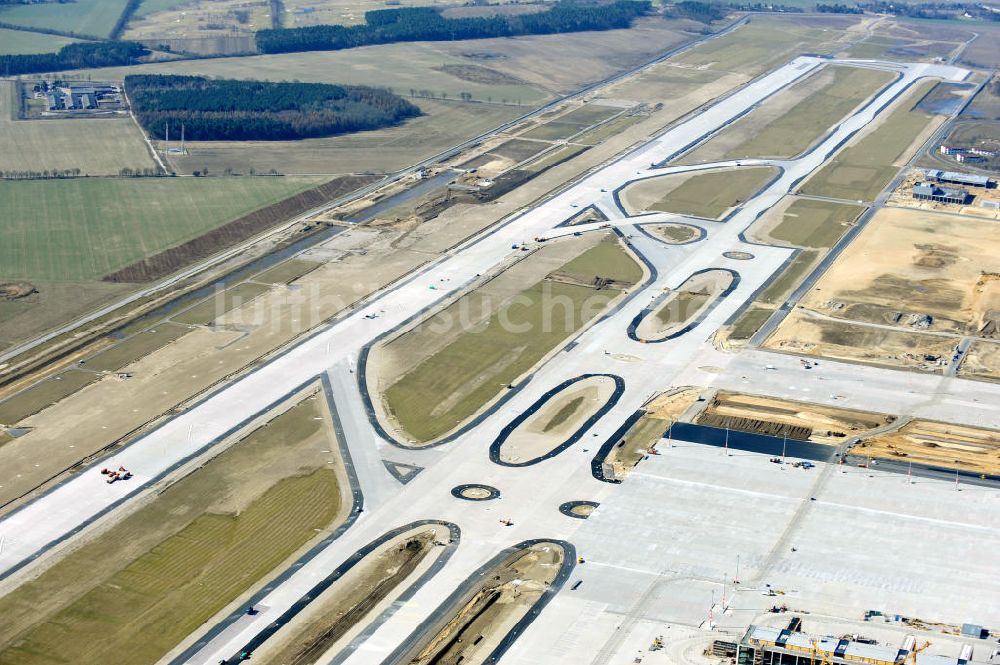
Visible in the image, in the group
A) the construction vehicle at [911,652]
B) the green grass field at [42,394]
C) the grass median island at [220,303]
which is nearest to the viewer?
the construction vehicle at [911,652]

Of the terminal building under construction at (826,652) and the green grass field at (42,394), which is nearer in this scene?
the terminal building under construction at (826,652)

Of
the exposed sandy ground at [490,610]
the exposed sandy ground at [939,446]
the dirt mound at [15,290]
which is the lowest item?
the exposed sandy ground at [490,610]

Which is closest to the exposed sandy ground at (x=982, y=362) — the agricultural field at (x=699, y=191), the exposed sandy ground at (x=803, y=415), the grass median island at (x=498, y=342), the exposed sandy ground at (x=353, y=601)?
the exposed sandy ground at (x=803, y=415)

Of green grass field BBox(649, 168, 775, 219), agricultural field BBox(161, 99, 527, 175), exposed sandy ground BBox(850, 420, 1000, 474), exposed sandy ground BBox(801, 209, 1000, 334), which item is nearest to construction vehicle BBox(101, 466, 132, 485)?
exposed sandy ground BBox(850, 420, 1000, 474)

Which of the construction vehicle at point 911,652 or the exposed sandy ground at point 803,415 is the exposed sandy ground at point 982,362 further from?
the construction vehicle at point 911,652

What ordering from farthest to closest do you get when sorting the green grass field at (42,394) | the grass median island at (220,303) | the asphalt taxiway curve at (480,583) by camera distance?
the grass median island at (220,303)
the green grass field at (42,394)
the asphalt taxiway curve at (480,583)

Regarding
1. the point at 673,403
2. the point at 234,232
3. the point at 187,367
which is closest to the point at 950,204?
the point at 673,403

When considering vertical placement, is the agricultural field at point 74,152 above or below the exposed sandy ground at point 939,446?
above

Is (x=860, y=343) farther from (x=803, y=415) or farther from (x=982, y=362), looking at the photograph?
(x=803, y=415)
